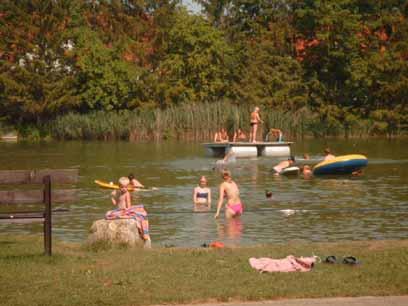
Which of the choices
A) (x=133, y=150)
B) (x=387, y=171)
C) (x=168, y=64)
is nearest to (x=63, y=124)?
(x=168, y=64)

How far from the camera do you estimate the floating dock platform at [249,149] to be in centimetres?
4931

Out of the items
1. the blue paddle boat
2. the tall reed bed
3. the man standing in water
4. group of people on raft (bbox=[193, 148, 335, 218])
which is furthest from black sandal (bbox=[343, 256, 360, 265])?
the tall reed bed

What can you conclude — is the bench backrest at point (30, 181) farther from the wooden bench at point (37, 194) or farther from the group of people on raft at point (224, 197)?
the group of people on raft at point (224, 197)

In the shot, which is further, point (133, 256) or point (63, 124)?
point (63, 124)

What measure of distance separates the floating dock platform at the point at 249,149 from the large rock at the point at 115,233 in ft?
111

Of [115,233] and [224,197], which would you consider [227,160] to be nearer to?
[224,197]

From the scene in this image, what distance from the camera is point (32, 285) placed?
11383 mm

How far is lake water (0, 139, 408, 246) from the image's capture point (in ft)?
67.3

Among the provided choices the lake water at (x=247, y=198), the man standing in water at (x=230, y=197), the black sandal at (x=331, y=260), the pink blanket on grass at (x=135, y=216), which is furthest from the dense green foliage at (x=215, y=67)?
the black sandal at (x=331, y=260)

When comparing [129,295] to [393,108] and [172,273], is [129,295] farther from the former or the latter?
[393,108]

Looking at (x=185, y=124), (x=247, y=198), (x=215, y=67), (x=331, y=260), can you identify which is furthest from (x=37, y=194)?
(x=215, y=67)

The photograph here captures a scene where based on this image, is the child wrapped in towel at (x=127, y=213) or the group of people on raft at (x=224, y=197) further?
the group of people on raft at (x=224, y=197)

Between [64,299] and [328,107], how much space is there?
65.8 metres

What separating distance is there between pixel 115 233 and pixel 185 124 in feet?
169
